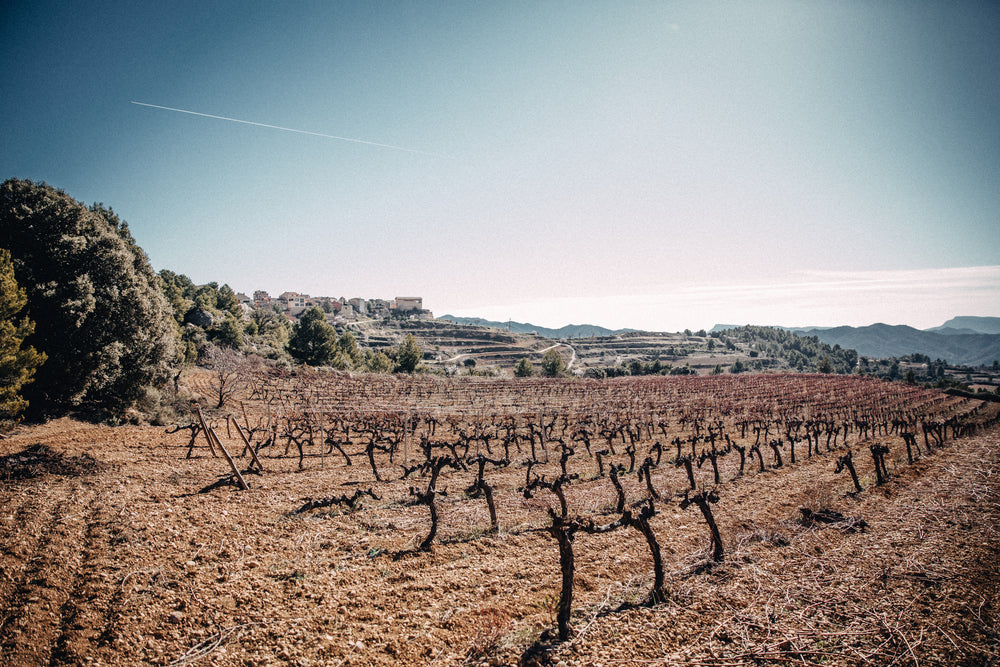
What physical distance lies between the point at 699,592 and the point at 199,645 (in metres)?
8.15

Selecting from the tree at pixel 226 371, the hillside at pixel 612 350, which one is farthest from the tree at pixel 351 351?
the hillside at pixel 612 350

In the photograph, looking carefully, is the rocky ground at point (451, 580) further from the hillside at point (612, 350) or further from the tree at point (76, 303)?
the hillside at point (612, 350)

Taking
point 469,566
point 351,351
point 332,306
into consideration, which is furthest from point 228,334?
point 332,306

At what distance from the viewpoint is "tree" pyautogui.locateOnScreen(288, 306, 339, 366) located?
5500cm

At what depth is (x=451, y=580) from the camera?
7.64m

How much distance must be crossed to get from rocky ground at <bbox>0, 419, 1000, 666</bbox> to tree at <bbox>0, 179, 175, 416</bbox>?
5902 mm

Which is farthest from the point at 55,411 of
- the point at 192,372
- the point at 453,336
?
the point at 453,336

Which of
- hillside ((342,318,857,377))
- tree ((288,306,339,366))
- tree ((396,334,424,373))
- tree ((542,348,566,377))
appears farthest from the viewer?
hillside ((342,318,857,377))

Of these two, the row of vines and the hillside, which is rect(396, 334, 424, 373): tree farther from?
the hillside

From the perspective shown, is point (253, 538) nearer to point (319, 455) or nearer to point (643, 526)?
point (643, 526)

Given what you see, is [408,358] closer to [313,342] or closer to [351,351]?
[351,351]

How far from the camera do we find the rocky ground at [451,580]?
5422 mm

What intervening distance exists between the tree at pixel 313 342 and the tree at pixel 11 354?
137 feet

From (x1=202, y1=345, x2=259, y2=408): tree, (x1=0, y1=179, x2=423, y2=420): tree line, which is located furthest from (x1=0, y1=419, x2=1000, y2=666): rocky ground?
(x1=202, y1=345, x2=259, y2=408): tree
